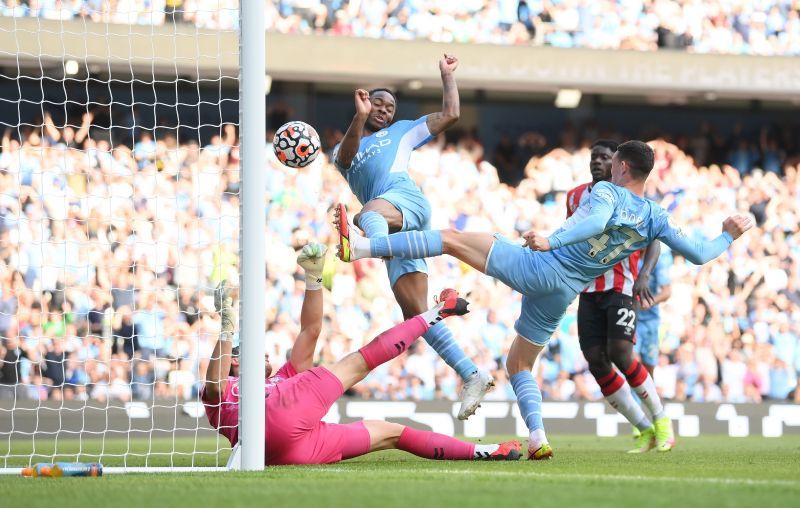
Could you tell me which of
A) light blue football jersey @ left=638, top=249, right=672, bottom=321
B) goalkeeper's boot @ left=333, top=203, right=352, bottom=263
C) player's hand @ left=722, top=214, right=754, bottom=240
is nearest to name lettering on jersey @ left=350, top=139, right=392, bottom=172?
goalkeeper's boot @ left=333, top=203, right=352, bottom=263

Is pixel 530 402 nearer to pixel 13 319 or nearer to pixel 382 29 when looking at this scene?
pixel 13 319

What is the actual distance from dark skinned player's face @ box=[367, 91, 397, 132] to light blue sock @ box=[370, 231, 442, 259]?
1.83 m

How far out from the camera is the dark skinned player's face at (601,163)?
322 inches

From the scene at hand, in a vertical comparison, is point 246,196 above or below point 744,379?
above

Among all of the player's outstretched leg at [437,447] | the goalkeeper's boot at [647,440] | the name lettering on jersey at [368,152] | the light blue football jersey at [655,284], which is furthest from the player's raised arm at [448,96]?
the light blue football jersey at [655,284]

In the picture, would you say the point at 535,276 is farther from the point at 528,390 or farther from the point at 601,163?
the point at 601,163

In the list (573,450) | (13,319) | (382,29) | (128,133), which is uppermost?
(382,29)

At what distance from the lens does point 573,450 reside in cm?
853

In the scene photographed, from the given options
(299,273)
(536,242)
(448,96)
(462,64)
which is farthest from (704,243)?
(462,64)

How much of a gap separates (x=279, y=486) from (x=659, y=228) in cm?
307

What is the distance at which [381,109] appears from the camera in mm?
8242

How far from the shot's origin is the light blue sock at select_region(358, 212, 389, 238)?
22.7 feet

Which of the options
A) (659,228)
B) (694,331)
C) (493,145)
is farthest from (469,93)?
(659,228)

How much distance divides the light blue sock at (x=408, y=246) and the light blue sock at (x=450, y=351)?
37.0 inches
